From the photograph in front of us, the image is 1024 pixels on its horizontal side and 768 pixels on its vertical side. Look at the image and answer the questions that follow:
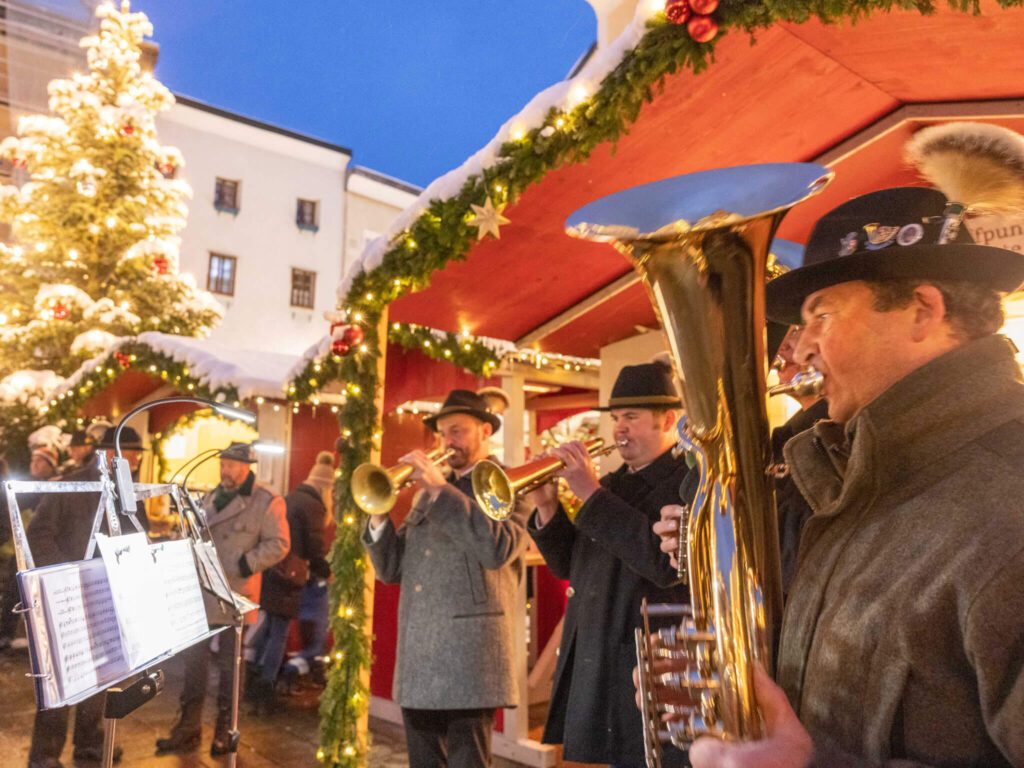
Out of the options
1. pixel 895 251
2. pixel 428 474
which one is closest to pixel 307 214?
pixel 428 474

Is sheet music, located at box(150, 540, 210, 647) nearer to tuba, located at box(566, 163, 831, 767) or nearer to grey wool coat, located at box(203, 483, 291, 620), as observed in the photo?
tuba, located at box(566, 163, 831, 767)

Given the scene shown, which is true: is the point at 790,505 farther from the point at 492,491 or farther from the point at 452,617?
the point at 452,617

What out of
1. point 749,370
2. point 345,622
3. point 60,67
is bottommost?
point 345,622

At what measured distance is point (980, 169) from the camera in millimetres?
1398

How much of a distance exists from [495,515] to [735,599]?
216cm

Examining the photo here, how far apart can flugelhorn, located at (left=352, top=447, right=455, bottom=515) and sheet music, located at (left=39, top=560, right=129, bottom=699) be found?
1.99 metres

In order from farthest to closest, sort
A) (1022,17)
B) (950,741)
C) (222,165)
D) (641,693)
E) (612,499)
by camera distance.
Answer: (222,165) → (1022,17) → (612,499) → (641,693) → (950,741)

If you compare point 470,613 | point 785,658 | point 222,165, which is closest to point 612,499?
point 470,613

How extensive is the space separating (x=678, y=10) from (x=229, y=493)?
15.2 feet

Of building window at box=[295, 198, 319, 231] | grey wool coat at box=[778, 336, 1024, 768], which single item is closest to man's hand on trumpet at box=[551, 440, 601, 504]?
grey wool coat at box=[778, 336, 1024, 768]

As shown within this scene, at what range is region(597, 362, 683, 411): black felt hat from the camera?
2838 millimetres

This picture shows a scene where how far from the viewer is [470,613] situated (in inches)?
131

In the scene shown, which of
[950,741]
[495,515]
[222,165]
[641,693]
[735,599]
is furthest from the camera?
[222,165]

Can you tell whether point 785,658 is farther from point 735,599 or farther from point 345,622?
point 345,622
